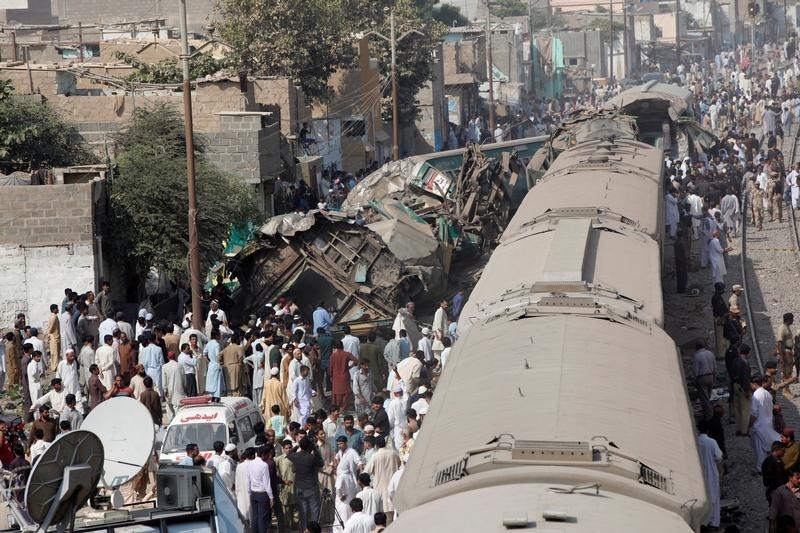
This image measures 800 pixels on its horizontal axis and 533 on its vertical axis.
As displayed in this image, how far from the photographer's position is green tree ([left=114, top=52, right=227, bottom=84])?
111ft

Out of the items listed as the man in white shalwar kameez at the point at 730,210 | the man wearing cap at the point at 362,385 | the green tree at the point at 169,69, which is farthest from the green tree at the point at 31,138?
the man in white shalwar kameez at the point at 730,210

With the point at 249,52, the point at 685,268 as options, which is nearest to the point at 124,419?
the point at 685,268

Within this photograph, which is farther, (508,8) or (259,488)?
(508,8)

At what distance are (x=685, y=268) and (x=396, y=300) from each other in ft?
19.4

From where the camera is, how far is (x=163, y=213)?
864 inches

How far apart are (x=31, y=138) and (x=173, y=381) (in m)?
9.95

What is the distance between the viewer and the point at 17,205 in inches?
814

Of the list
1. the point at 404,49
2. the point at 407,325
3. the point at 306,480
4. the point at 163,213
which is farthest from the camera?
the point at 404,49

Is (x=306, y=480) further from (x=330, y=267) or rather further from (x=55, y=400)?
(x=330, y=267)

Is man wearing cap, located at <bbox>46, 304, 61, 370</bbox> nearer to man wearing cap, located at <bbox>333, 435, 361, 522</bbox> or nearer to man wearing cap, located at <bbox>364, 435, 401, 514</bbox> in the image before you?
man wearing cap, located at <bbox>333, 435, 361, 522</bbox>

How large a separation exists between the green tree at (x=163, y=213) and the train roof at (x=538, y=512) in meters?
14.8

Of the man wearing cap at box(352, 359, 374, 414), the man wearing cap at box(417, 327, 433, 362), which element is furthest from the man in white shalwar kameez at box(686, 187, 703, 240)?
the man wearing cap at box(352, 359, 374, 414)

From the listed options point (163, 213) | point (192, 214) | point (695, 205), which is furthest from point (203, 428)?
point (695, 205)

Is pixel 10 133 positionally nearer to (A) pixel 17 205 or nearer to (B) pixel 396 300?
(A) pixel 17 205
